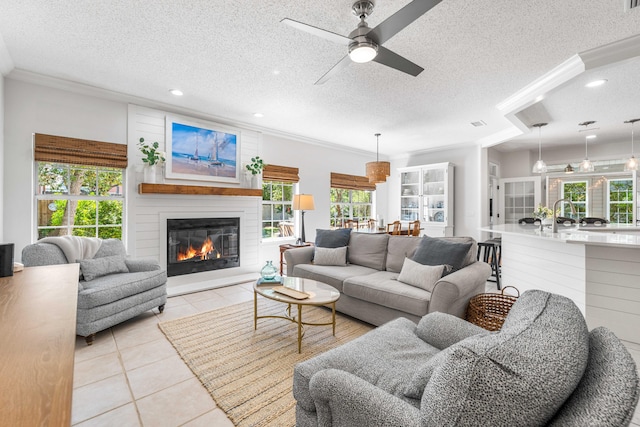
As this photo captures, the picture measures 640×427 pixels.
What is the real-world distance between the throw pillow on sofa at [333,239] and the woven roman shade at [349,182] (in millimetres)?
2504

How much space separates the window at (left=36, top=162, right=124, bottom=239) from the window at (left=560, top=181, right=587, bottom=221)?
28.6 feet

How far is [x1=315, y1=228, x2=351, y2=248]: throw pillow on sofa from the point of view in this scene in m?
3.93

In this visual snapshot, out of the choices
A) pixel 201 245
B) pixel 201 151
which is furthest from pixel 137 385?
pixel 201 151

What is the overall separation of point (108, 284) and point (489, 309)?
3414 mm

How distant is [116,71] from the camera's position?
3.11m

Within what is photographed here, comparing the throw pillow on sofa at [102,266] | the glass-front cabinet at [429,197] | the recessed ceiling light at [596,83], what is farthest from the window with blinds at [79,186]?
the glass-front cabinet at [429,197]

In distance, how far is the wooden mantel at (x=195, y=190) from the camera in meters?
→ 3.86

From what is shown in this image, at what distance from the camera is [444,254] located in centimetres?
284

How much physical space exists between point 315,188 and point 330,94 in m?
2.61

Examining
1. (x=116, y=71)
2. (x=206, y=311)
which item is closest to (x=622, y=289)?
(x=206, y=311)

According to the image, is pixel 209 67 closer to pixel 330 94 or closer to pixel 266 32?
pixel 266 32

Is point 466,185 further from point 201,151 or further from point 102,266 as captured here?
point 102,266

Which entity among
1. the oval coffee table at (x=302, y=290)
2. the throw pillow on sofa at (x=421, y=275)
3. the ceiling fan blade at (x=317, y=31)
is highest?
the ceiling fan blade at (x=317, y=31)

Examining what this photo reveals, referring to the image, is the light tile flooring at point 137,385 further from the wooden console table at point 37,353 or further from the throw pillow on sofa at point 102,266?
the wooden console table at point 37,353
